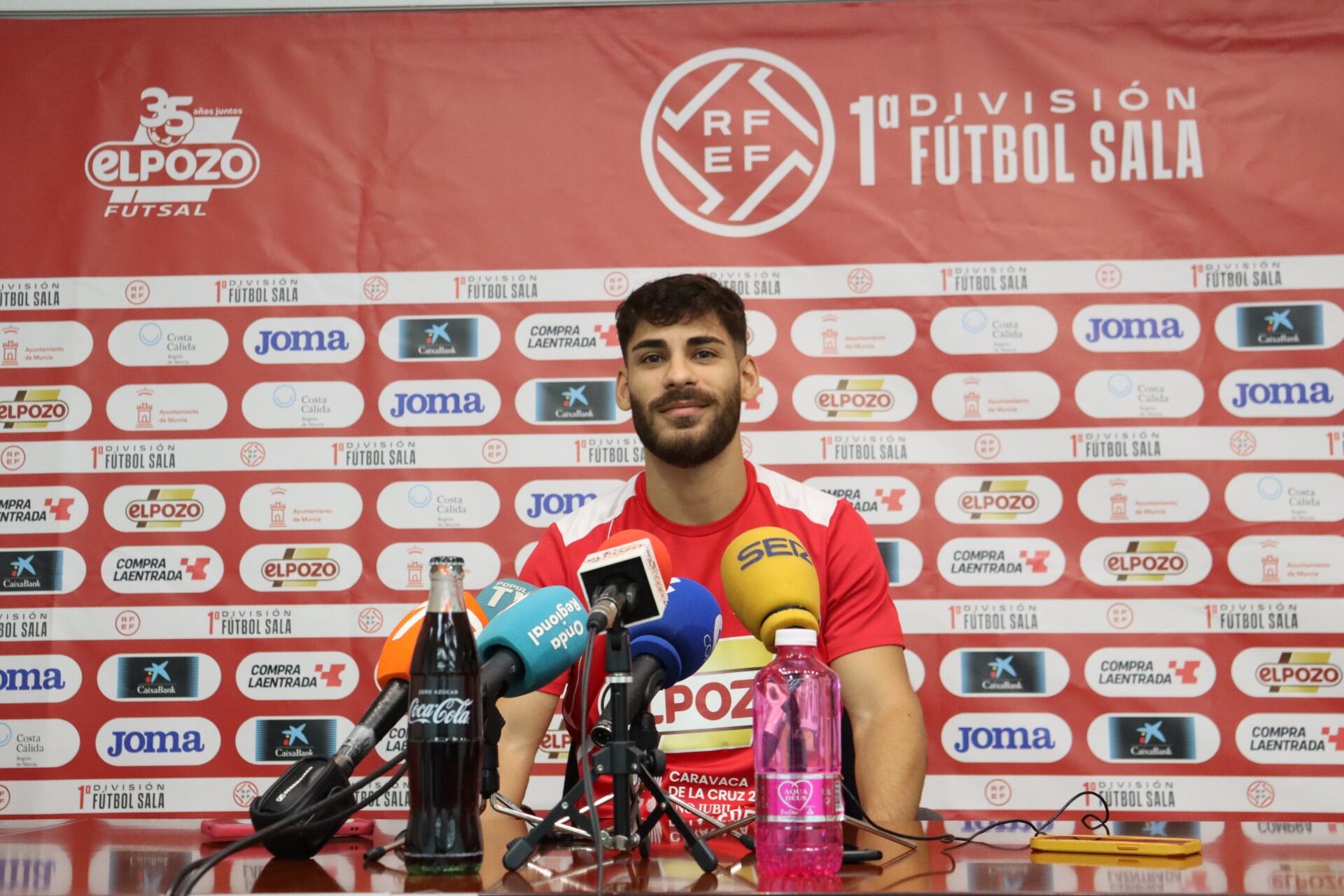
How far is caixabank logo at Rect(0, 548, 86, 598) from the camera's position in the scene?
3.17 m

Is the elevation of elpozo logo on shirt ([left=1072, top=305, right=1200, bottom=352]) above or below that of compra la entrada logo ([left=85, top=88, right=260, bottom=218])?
below

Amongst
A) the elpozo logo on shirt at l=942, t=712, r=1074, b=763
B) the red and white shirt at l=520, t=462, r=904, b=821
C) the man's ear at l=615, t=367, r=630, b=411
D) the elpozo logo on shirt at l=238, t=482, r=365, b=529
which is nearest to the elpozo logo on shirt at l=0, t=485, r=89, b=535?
the elpozo logo on shirt at l=238, t=482, r=365, b=529

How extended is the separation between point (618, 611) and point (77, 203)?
2.69 metres

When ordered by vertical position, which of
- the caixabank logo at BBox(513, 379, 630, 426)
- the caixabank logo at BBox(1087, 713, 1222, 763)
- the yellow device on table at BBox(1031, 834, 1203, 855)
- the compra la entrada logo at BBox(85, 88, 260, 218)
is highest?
the compra la entrada logo at BBox(85, 88, 260, 218)

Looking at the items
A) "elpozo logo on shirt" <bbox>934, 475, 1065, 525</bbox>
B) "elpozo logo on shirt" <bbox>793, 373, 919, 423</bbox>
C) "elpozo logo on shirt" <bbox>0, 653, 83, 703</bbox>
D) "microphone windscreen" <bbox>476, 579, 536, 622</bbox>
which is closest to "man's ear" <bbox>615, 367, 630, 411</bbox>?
"elpozo logo on shirt" <bbox>793, 373, 919, 423</bbox>

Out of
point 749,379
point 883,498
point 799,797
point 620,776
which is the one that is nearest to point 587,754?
point 620,776

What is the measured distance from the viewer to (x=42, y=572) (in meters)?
3.17

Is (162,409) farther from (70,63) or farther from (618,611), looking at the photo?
(618,611)

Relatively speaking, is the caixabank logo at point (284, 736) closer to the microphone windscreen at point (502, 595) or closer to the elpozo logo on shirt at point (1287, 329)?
the microphone windscreen at point (502, 595)

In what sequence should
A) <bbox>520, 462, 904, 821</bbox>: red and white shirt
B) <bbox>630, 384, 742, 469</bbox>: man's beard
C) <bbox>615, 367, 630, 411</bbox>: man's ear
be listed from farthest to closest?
<bbox>615, 367, 630, 411</bbox>: man's ear
<bbox>630, 384, 742, 469</bbox>: man's beard
<bbox>520, 462, 904, 821</bbox>: red and white shirt

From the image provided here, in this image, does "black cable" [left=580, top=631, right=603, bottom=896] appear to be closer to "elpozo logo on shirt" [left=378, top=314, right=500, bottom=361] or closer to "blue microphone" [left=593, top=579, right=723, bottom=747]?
"blue microphone" [left=593, top=579, right=723, bottom=747]

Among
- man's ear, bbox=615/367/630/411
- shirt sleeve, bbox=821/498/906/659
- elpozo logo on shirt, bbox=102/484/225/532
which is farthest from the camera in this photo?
elpozo logo on shirt, bbox=102/484/225/532

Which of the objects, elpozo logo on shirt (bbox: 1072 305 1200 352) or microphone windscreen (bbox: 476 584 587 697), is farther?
elpozo logo on shirt (bbox: 1072 305 1200 352)

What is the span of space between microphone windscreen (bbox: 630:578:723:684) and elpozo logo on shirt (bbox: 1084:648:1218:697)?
1898 mm
